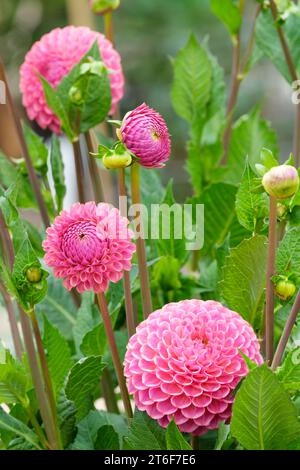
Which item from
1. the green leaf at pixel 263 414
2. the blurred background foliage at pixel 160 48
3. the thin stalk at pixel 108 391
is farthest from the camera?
the blurred background foliage at pixel 160 48

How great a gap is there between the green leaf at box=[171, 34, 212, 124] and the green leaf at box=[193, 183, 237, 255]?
7cm

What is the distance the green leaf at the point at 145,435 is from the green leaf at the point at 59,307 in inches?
5.5

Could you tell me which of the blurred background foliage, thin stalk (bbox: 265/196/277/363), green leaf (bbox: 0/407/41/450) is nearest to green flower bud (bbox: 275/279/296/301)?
thin stalk (bbox: 265/196/277/363)

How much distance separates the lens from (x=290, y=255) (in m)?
0.28

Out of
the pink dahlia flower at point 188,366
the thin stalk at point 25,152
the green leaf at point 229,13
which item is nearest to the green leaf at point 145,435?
the pink dahlia flower at point 188,366

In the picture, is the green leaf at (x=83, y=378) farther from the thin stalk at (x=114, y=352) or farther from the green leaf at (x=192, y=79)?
the green leaf at (x=192, y=79)

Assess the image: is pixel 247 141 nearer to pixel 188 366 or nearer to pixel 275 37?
pixel 275 37

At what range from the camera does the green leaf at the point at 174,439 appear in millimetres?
258

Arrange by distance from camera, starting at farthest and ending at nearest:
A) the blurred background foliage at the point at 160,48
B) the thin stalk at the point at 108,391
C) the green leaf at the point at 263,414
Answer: the blurred background foliage at the point at 160,48 → the thin stalk at the point at 108,391 → the green leaf at the point at 263,414

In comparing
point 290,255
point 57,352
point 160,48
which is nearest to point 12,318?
point 57,352

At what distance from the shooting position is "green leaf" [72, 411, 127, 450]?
0.33 m

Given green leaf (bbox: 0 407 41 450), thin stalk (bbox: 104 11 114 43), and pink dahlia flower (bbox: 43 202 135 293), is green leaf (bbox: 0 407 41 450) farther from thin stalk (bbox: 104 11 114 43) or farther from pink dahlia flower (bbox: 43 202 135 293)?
thin stalk (bbox: 104 11 114 43)

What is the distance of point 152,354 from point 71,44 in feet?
0.60

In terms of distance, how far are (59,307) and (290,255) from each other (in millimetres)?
171
